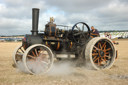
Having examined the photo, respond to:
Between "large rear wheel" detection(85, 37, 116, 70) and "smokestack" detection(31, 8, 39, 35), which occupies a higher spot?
"smokestack" detection(31, 8, 39, 35)

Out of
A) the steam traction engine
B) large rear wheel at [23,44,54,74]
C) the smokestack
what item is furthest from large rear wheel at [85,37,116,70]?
the smokestack

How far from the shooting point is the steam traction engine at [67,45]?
518cm

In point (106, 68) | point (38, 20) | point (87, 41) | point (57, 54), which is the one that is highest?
point (38, 20)

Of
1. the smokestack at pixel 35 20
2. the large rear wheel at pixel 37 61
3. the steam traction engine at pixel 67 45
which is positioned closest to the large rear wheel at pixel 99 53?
the steam traction engine at pixel 67 45

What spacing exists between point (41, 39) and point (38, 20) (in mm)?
739

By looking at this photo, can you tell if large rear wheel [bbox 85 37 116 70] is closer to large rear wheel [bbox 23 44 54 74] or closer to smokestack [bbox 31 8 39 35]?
large rear wheel [bbox 23 44 54 74]

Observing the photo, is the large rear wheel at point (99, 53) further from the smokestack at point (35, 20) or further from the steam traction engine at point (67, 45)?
the smokestack at point (35, 20)

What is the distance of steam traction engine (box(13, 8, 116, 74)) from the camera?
5.18 meters

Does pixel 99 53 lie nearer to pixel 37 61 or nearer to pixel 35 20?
pixel 37 61

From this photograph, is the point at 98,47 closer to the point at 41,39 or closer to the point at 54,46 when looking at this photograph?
the point at 54,46

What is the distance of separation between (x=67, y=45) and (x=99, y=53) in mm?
1295

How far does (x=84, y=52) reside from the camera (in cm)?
558

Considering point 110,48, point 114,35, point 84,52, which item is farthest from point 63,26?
point 114,35

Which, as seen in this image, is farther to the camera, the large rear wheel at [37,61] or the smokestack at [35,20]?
the smokestack at [35,20]
